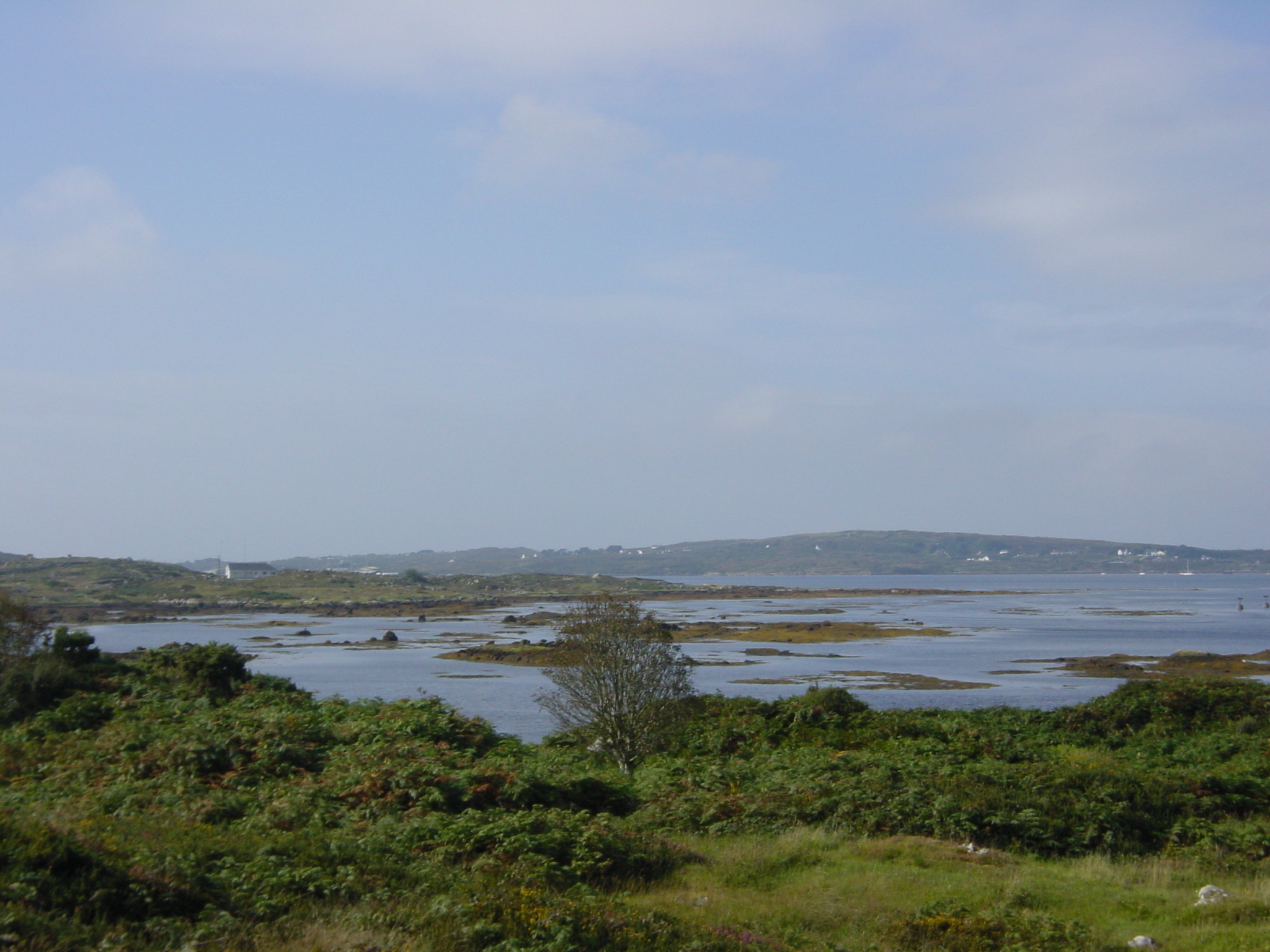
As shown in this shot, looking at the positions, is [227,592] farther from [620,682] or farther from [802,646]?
[620,682]

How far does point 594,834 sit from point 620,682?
44.1ft

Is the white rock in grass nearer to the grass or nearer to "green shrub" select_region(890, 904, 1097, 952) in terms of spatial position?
the grass

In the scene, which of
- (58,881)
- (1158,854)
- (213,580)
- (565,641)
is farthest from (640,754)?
(213,580)

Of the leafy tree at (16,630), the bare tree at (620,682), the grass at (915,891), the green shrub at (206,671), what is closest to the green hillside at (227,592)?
the leafy tree at (16,630)

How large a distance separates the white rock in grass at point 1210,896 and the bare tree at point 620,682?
50.0ft

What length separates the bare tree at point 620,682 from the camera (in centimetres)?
2491

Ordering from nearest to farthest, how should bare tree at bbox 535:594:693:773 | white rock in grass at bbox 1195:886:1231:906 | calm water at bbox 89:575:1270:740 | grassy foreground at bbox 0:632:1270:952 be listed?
grassy foreground at bbox 0:632:1270:952 < white rock in grass at bbox 1195:886:1231:906 < bare tree at bbox 535:594:693:773 < calm water at bbox 89:575:1270:740

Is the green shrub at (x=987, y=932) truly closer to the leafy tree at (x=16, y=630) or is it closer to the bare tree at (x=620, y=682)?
the bare tree at (x=620, y=682)

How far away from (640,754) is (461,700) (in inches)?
1042

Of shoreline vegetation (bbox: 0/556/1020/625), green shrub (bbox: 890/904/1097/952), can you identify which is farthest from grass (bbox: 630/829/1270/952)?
shoreline vegetation (bbox: 0/556/1020/625)

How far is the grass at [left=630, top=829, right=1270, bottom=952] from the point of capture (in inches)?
369

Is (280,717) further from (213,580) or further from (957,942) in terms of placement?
(213,580)

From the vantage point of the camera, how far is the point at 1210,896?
10617 millimetres

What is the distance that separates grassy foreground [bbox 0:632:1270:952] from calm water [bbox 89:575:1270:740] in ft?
63.8
